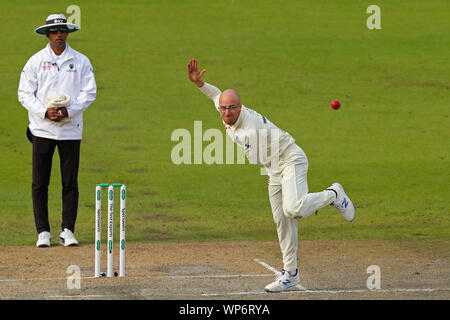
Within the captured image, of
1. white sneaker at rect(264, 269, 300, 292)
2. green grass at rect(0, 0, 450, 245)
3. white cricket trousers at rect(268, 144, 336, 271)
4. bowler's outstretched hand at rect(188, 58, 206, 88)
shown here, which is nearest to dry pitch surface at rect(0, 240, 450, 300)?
white sneaker at rect(264, 269, 300, 292)

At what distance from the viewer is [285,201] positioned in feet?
28.4

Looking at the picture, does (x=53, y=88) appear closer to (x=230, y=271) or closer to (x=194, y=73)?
(x=194, y=73)

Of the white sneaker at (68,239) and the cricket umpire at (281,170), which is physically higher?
the cricket umpire at (281,170)

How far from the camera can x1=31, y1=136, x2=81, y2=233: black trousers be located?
11367mm

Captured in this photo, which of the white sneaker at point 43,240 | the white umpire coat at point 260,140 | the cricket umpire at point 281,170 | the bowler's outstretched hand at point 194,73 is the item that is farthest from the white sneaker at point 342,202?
the white sneaker at point 43,240

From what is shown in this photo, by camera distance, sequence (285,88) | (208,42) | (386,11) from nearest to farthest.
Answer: (285,88), (208,42), (386,11)

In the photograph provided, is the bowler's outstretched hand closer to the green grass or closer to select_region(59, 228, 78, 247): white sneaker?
select_region(59, 228, 78, 247): white sneaker

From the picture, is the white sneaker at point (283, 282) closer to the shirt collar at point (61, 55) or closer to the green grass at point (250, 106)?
the green grass at point (250, 106)

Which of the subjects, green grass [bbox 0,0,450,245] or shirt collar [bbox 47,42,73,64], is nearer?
shirt collar [bbox 47,42,73,64]

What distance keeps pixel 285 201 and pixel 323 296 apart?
1003 mm

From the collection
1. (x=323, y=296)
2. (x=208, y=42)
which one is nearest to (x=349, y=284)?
(x=323, y=296)

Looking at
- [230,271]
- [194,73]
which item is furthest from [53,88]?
[230,271]

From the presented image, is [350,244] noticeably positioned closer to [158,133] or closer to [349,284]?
[349,284]

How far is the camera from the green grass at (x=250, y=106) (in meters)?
14.2
